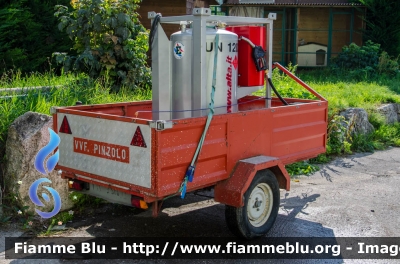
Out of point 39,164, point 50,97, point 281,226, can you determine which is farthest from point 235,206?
point 50,97

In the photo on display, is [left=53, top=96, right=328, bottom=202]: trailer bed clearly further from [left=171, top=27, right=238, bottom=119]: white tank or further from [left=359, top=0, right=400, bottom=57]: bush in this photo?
[left=359, top=0, right=400, bottom=57]: bush

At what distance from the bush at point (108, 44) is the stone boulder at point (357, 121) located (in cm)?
367

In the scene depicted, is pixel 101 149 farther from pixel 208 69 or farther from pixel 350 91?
pixel 350 91

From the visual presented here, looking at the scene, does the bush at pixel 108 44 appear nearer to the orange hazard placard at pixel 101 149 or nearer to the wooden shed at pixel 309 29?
the orange hazard placard at pixel 101 149

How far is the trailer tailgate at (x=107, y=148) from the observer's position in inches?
168

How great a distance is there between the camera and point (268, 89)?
19.5 ft

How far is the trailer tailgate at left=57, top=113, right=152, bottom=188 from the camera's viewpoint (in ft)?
14.0

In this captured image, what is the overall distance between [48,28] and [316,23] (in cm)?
1198

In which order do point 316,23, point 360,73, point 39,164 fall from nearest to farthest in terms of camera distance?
point 39,164 < point 360,73 < point 316,23

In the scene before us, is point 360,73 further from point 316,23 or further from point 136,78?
point 136,78

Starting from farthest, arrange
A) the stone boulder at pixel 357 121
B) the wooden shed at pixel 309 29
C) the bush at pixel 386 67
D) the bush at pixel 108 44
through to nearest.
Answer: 1. the wooden shed at pixel 309 29
2. the bush at pixel 386 67
3. the stone boulder at pixel 357 121
4. the bush at pixel 108 44

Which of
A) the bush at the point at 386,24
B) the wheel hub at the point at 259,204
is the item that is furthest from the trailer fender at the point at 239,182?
the bush at the point at 386,24

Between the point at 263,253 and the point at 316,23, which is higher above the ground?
the point at 316,23

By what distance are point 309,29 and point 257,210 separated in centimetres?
1625
